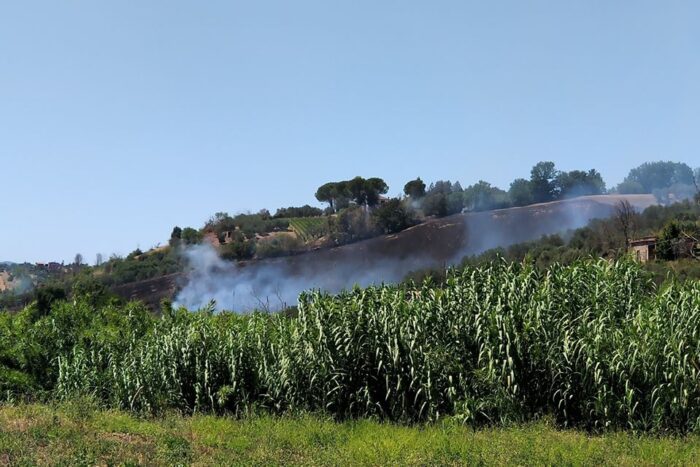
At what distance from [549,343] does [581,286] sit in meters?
1.72

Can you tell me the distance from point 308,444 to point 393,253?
8527 cm

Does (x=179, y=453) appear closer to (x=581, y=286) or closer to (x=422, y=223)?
(x=581, y=286)

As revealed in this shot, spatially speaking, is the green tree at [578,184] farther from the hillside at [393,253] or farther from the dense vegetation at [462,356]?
the dense vegetation at [462,356]

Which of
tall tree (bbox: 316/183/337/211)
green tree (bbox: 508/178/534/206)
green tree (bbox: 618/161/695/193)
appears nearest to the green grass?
tall tree (bbox: 316/183/337/211)

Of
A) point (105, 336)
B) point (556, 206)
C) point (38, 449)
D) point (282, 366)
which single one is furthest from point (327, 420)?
point (556, 206)

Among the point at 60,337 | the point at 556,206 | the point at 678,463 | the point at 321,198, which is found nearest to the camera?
the point at 678,463

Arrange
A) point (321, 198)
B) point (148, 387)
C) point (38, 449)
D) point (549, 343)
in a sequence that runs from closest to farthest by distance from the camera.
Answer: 1. point (38, 449)
2. point (549, 343)
3. point (148, 387)
4. point (321, 198)

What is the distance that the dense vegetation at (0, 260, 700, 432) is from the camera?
364 inches

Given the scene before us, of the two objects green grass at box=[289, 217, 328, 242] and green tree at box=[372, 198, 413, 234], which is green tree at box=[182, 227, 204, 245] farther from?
→ green tree at box=[372, 198, 413, 234]

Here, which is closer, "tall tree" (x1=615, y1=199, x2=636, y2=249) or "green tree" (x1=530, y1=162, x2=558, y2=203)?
"tall tree" (x1=615, y1=199, x2=636, y2=249)

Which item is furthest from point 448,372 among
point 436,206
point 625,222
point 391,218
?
point 436,206

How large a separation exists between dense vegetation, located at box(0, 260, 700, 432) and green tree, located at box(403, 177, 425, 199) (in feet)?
335

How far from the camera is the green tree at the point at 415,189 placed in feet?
376

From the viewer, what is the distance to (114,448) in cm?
776
